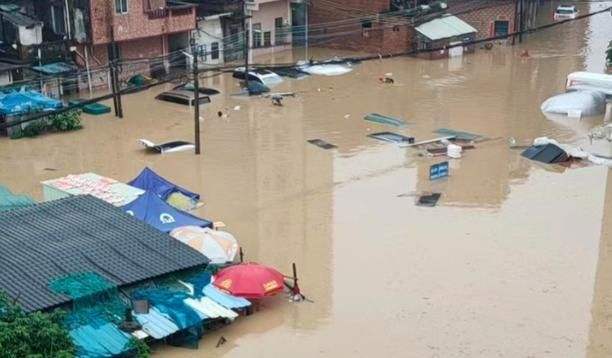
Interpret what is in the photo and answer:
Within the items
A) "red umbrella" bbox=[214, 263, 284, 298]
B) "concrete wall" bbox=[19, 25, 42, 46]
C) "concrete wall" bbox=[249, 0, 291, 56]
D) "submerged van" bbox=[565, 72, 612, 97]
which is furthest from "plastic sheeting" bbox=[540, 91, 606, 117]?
"concrete wall" bbox=[19, 25, 42, 46]

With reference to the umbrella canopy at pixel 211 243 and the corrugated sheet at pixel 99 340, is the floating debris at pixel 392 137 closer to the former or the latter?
the umbrella canopy at pixel 211 243

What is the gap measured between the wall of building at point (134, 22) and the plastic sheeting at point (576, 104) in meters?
17.5

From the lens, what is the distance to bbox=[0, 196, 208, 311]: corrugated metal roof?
16750 mm

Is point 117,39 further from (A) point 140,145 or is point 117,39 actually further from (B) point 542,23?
(B) point 542,23

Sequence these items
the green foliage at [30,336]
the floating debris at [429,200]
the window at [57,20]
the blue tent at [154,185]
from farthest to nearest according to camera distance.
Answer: the window at [57,20], the floating debris at [429,200], the blue tent at [154,185], the green foliage at [30,336]

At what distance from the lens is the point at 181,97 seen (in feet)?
120

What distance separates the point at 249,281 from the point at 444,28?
32.7m

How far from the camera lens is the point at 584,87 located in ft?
124

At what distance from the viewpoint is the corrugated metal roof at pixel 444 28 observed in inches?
1836

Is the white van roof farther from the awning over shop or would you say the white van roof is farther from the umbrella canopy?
the umbrella canopy

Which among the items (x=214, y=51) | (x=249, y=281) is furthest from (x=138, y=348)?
(x=214, y=51)

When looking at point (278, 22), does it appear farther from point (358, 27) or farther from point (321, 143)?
point (321, 143)

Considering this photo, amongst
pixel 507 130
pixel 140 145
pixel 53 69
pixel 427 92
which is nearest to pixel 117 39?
pixel 53 69

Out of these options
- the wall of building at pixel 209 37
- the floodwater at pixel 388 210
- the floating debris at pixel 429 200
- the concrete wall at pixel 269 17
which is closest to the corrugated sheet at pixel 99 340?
the floodwater at pixel 388 210
